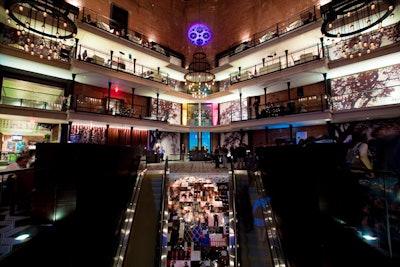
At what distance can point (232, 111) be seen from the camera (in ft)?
54.9

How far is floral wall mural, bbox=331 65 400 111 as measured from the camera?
9250 millimetres

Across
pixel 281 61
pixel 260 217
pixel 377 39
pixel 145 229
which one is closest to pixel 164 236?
pixel 145 229

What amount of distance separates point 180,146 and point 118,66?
8.46 m

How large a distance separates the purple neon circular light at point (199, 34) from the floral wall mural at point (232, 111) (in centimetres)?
662

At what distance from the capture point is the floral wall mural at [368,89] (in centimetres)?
925

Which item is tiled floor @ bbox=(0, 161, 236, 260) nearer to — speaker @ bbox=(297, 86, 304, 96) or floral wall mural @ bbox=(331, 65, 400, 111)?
floral wall mural @ bbox=(331, 65, 400, 111)

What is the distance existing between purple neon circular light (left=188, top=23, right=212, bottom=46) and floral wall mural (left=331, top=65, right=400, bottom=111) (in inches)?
471

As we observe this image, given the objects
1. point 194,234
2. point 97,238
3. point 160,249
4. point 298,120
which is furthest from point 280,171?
point 298,120

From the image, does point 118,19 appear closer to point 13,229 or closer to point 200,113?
point 200,113

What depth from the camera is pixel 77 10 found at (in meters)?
11.3

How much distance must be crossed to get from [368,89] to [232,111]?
9.02 m

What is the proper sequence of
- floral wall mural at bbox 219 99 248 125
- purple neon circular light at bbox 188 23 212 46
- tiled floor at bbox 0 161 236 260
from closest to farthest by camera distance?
tiled floor at bbox 0 161 236 260 → floral wall mural at bbox 219 99 248 125 → purple neon circular light at bbox 188 23 212 46

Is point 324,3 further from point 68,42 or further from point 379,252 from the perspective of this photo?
point 68,42

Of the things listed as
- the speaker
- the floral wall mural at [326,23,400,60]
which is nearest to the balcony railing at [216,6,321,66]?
the floral wall mural at [326,23,400,60]
